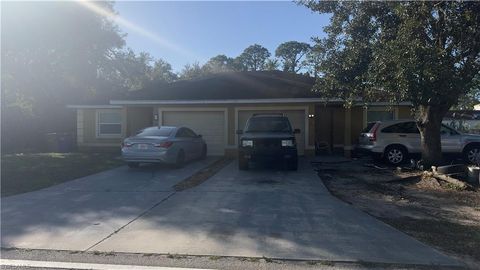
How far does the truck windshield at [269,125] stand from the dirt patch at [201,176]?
1764 mm

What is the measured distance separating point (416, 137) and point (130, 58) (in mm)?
32613

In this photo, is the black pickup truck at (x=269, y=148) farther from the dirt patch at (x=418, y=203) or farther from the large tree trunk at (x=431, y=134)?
the large tree trunk at (x=431, y=134)

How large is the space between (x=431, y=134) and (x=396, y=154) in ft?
7.45

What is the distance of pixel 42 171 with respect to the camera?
13.3m

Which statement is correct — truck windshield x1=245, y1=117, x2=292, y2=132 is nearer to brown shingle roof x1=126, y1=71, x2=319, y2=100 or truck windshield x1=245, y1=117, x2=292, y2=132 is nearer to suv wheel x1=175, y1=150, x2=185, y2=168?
suv wheel x1=175, y1=150, x2=185, y2=168

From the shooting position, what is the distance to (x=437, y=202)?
9312 mm

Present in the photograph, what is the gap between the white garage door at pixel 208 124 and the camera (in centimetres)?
1958

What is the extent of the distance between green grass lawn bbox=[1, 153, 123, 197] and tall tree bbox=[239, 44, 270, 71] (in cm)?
5749

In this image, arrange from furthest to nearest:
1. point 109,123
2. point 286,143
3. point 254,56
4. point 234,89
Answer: point 254,56 < point 109,123 < point 234,89 < point 286,143

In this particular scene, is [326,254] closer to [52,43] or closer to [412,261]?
[412,261]

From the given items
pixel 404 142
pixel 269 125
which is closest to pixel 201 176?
pixel 269 125

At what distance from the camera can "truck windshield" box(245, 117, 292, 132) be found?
48.0 feet

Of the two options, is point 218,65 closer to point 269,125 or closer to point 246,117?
point 246,117

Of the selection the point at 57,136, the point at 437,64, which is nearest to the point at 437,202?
the point at 437,64
